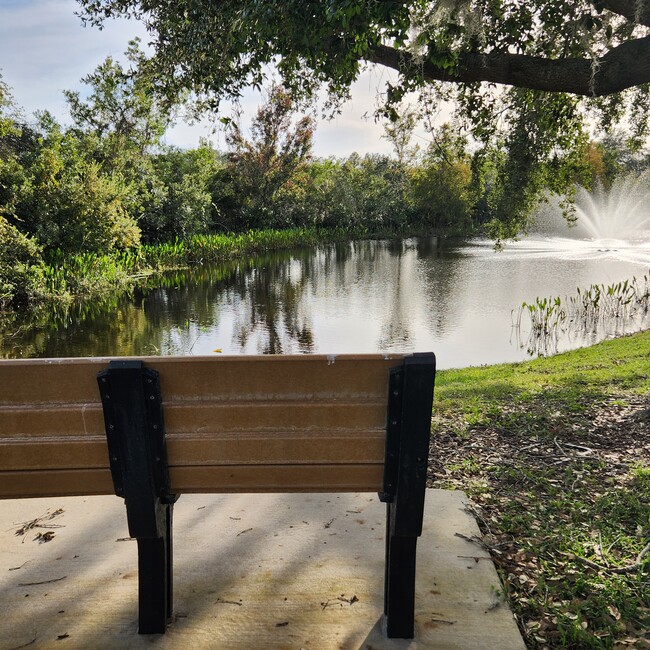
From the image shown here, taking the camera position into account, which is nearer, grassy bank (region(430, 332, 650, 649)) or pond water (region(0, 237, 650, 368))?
grassy bank (region(430, 332, 650, 649))

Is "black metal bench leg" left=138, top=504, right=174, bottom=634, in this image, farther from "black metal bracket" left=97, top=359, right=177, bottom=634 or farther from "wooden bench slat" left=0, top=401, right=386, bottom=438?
"wooden bench slat" left=0, top=401, right=386, bottom=438

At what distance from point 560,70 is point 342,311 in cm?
1115

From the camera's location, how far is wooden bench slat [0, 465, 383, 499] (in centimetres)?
175

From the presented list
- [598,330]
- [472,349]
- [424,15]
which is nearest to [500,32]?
[424,15]

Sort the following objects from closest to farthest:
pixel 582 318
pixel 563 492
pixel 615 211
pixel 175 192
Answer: pixel 563 492, pixel 582 318, pixel 175 192, pixel 615 211

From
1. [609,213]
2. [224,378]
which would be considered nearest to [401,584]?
[224,378]

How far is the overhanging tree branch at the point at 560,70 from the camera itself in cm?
438

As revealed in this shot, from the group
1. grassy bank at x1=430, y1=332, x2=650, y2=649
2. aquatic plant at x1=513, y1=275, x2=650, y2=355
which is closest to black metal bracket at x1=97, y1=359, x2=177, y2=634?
grassy bank at x1=430, y1=332, x2=650, y2=649

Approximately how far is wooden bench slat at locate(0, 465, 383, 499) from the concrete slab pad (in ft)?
1.57

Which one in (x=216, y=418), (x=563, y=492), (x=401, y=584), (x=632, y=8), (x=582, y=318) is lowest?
Result: (x=582, y=318)

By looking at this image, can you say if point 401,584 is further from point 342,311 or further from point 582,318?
point 342,311

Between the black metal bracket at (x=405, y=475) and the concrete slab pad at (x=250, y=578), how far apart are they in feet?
0.43

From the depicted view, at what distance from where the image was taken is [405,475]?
68.7 inches

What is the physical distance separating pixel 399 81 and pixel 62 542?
16.1ft
